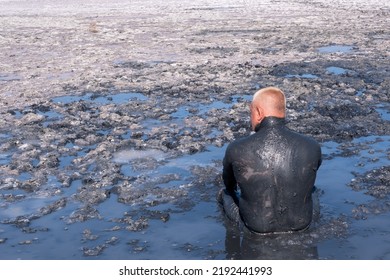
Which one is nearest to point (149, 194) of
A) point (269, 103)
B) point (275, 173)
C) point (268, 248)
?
point (268, 248)

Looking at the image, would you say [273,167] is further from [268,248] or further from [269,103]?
[268,248]

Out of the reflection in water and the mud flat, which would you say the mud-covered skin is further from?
the mud flat

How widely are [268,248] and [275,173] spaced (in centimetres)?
79

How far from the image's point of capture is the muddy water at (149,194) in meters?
6.18

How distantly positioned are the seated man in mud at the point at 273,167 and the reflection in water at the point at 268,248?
3.9 inches

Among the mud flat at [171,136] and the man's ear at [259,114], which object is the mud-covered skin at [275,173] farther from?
the mud flat at [171,136]

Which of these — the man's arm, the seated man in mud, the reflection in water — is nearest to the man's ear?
the seated man in mud

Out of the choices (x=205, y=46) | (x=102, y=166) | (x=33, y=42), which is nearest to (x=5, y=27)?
(x=33, y=42)

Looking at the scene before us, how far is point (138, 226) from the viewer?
6695mm

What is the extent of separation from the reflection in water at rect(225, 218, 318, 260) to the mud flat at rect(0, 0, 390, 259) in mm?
16

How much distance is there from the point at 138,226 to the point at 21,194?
6.17ft

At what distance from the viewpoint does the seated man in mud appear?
5781 millimetres

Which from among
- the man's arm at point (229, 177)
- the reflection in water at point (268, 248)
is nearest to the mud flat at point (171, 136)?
the reflection in water at point (268, 248)

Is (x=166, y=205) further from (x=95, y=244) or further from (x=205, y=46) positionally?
(x=205, y=46)
